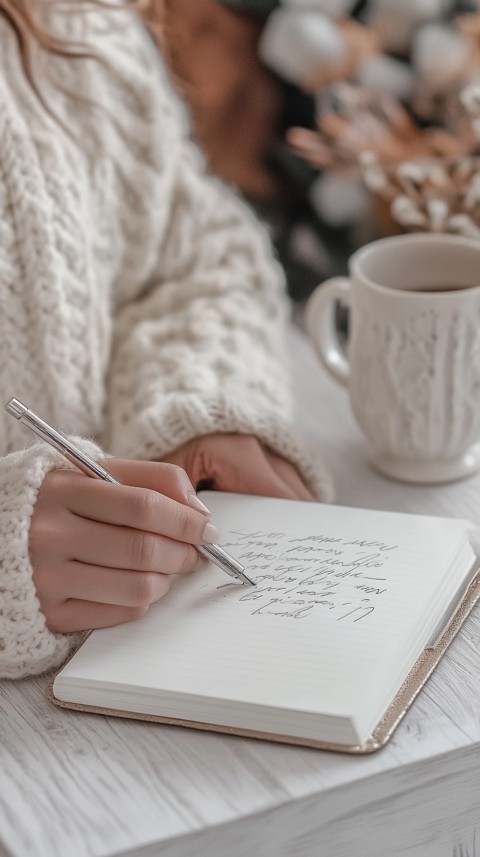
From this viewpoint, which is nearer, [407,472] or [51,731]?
[51,731]

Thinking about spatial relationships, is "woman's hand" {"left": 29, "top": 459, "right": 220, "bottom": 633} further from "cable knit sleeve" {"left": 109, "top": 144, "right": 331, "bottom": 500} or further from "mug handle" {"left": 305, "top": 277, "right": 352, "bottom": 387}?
"mug handle" {"left": 305, "top": 277, "right": 352, "bottom": 387}

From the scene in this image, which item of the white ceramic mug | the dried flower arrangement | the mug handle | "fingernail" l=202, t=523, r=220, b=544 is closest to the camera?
"fingernail" l=202, t=523, r=220, b=544

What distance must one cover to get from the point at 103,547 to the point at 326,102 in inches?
26.4

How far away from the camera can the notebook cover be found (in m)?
0.50

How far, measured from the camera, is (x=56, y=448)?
585 millimetres

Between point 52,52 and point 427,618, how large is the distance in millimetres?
516

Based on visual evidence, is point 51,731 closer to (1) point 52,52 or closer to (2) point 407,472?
(2) point 407,472

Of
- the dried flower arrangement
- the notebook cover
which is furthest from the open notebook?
the dried flower arrangement

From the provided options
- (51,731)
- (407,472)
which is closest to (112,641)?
(51,731)

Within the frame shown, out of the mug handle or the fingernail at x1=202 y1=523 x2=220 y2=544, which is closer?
the fingernail at x1=202 y1=523 x2=220 y2=544

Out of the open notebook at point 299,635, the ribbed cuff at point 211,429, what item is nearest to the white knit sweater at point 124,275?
the ribbed cuff at point 211,429

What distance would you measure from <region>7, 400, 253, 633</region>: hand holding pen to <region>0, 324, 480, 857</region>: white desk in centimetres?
6

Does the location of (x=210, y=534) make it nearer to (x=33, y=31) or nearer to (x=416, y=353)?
(x=416, y=353)

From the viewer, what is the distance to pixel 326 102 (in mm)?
1080
